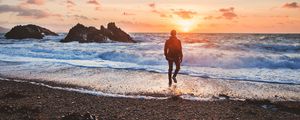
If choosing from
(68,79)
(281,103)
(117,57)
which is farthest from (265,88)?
(117,57)

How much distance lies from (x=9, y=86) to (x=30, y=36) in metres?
56.6

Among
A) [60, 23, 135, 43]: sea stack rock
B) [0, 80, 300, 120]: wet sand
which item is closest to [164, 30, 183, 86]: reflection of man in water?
[0, 80, 300, 120]: wet sand

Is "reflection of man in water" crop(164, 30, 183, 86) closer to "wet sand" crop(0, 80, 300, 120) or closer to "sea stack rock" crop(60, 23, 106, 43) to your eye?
"wet sand" crop(0, 80, 300, 120)

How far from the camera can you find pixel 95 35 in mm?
50688

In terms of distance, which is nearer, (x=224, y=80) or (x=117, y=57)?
(x=224, y=80)

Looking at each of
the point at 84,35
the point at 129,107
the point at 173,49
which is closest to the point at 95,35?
the point at 84,35

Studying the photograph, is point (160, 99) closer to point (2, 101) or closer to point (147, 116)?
point (147, 116)

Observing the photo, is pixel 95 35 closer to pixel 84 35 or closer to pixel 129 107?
pixel 84 35

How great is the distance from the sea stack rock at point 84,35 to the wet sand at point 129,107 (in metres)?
39.1

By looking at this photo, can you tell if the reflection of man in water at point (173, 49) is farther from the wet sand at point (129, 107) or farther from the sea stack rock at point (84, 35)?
the sea stack rock at point (84, 35)

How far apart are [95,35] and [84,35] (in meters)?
1.84

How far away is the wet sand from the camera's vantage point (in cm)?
786

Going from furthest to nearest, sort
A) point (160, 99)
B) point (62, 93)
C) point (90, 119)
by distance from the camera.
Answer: point (62, 93), point (160, 99), point (90, 119)

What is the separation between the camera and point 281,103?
9.60m
